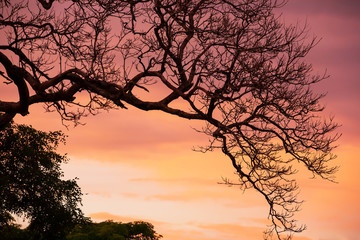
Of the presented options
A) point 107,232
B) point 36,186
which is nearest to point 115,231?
point 107,232

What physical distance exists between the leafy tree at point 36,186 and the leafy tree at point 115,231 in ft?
20.0

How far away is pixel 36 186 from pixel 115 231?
Answer: 12.0 metres

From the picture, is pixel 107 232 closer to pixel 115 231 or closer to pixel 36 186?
pixel 115 231

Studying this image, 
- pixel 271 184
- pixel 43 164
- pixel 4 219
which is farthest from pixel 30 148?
pixel 271 184

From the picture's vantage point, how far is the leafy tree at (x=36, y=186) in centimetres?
2836

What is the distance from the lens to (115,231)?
39.1m

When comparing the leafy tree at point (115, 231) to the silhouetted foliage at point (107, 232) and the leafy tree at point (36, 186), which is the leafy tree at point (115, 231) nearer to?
the silhouetted foliage at point (107, 232)

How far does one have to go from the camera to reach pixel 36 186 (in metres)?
28.7

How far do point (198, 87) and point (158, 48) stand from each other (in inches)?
114

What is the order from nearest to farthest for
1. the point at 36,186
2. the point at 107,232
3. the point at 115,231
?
the point at 36,186
the point at 107,232
the point at 115,231

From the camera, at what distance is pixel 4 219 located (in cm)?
2902

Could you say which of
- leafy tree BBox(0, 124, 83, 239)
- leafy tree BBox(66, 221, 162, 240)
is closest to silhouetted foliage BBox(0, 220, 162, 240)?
leafy tree BBox(66, 221, 162, 240)

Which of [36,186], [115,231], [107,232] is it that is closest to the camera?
[36,186]

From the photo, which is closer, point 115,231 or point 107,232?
point 107,232
